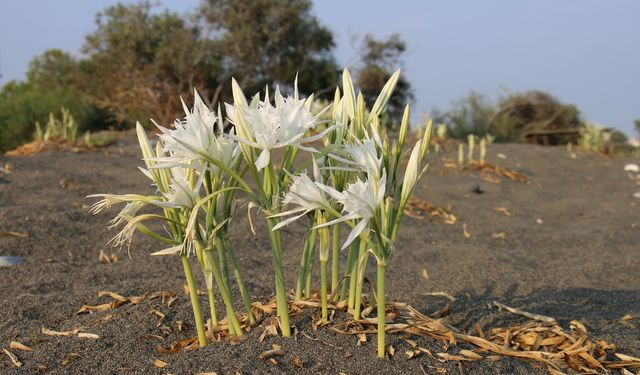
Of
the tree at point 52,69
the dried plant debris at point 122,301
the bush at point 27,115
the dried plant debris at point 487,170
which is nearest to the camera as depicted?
the dried plant debris at point 122,301

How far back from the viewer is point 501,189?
22.8 feet

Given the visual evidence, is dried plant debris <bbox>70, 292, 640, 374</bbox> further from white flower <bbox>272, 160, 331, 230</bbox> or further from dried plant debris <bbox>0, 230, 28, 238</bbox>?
dried plant debris <bbox>0, 230, 28, 238</bbox>

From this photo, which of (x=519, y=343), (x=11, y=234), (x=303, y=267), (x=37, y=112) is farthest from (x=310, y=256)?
(x=37, y=112)

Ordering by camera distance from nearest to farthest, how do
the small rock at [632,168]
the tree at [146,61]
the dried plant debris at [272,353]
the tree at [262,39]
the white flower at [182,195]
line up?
the white flower at [182,195] < the dried plant debris at [272,353] < the small rock at [632,168] < the tree at [146,61] < the tree at [262,39]

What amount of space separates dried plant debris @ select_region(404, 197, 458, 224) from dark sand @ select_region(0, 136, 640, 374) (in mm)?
107

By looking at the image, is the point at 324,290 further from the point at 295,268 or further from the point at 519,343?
the point at 295,268

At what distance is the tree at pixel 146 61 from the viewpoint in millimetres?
12844

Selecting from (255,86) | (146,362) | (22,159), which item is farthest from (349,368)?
(255,86)

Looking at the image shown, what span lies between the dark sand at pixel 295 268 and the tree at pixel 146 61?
6.19 metres

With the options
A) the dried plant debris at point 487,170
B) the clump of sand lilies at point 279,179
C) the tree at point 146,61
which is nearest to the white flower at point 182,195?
the clump of sand lilies at point 279,179

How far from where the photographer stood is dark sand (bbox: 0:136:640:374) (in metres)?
1.78

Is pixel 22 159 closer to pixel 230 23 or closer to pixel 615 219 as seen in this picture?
pixel 615 219

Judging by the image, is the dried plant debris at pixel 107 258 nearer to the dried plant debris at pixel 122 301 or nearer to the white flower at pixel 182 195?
the dried plant debris at pixel 122 301

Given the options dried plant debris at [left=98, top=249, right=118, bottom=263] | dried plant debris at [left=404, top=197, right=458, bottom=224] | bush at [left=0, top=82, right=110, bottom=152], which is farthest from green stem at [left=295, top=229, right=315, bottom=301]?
bush at [left=0, top=82, right=110, bottom=152]
